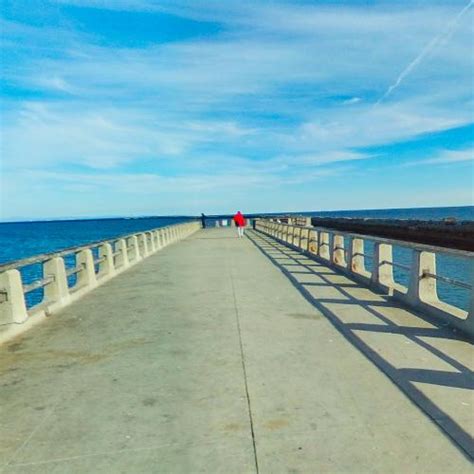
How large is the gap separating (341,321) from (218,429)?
12.9 feet

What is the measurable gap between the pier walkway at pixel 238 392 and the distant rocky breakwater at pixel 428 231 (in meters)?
42.3

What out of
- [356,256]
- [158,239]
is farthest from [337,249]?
[158,239]

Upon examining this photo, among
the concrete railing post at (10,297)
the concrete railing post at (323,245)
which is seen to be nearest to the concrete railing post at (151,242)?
the concrete railing post at (323,245)

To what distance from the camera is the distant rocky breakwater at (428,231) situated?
161ft

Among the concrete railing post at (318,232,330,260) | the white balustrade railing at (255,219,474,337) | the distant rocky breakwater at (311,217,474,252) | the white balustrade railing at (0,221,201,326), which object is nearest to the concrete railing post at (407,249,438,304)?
the white balustrade railing at (255,219,474,337)

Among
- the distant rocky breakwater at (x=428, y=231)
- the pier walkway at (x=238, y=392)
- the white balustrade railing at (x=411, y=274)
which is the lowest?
the distant rocky breakwater at (x=428, y=231)

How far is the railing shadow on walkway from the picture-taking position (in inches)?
153

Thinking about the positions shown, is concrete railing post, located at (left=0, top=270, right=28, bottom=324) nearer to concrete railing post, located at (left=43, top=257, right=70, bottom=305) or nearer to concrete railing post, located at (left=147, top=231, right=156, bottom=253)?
concrete railing post, located at (left=43, top=257, right=70, bottom=305)

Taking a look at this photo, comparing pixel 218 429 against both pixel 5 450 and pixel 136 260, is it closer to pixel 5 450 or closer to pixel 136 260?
pixel 5 450

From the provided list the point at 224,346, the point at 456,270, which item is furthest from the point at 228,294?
the point at 456,270

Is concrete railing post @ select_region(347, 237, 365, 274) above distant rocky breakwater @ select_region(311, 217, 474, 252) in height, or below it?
above

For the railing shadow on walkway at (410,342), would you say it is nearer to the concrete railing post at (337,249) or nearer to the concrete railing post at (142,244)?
the concrete railing post at (337,249)

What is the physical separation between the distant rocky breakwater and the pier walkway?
42281mm

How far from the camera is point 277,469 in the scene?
10.4 ft
